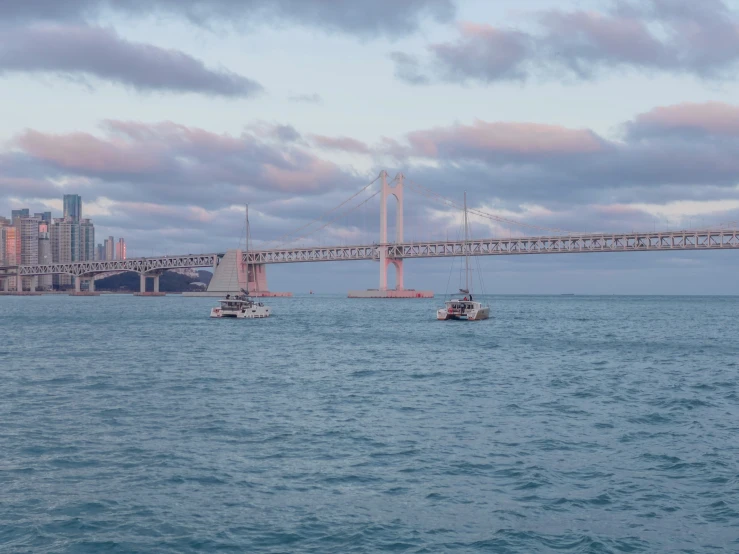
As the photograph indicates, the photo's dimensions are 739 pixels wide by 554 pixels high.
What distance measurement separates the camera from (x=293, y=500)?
432 inches

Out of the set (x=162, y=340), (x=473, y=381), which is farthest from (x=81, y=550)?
(x=162, y=340)

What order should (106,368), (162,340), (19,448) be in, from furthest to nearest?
(162,340)
(106,368)
(19,448)

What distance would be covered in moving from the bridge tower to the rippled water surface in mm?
99759

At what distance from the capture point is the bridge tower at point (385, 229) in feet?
420

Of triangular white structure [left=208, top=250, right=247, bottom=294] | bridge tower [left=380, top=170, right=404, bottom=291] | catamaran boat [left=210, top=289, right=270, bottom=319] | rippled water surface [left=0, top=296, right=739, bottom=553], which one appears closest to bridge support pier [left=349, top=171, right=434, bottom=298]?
bridge tower [left=380, top=170, right=404, bottom=291]

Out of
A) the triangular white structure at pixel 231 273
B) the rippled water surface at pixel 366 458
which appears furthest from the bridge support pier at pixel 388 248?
the rippled water surface at pixel 366 458

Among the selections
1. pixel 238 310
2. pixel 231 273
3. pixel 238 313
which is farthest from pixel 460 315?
pixel 231 273

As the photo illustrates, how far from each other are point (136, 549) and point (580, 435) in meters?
9.55

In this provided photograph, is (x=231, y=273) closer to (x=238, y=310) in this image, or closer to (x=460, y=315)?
(x=238, y=310)

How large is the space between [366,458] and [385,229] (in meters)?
116

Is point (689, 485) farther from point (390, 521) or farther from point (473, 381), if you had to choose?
point (473, 381)

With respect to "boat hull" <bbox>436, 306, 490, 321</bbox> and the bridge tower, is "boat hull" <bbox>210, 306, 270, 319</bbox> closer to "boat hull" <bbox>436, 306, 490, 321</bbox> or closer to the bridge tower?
"boat hull" <bbox>436, 306, 490, 321</bbox>

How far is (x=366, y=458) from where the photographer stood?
13398 millimetres

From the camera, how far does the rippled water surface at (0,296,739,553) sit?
9.73 metres
